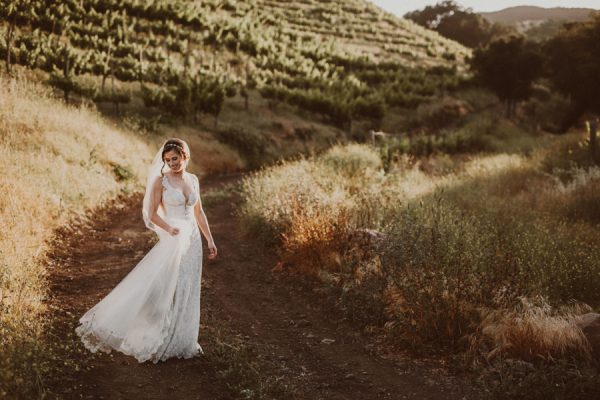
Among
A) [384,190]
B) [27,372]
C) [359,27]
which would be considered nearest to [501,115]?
[359,27]

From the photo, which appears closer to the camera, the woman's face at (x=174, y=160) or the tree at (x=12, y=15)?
the woman's face at (x=174, y=160)

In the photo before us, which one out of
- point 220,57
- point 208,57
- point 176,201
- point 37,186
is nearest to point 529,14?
point 220,57

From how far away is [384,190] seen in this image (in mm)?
10680

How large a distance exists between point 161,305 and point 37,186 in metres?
5.77

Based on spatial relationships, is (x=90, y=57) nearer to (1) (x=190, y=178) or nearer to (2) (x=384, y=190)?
(2) (x=384, y=190)

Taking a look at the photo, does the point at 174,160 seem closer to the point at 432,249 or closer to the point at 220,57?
the point at 432,249

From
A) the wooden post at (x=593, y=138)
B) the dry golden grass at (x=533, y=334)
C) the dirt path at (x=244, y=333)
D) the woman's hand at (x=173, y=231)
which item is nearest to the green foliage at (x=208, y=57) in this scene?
the dirt path at (x=244, y=333)

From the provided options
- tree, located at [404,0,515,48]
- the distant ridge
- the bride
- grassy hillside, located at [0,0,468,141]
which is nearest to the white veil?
the bride

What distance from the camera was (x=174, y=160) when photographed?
4.97 m

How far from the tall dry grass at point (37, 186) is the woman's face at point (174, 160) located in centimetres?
195

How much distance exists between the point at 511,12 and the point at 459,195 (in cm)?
10398

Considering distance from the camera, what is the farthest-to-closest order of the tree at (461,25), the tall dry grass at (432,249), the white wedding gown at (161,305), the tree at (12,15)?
the tree at (461,25), the tree at (12,15), the tall dry grass at (432,249), the white wedding gown at (161,305)

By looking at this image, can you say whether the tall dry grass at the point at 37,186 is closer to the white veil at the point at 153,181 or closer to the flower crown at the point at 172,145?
the white veil at the point at 153,181

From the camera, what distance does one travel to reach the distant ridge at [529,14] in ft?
273
